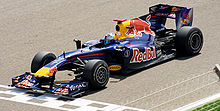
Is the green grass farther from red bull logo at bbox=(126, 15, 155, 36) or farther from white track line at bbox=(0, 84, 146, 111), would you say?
red bull logo at bbox=(126, 15, 155, 36)

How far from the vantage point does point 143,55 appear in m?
14.6

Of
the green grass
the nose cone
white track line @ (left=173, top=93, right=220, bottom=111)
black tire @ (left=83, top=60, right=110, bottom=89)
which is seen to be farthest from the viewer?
the nose cone

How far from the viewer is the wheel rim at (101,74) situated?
502 inches

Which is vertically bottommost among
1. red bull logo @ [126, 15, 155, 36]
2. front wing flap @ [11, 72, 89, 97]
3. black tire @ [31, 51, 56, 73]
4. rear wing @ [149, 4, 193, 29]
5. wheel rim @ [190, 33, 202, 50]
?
front wing flap @ [11, 72, 89, 97]

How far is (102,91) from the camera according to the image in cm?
1287

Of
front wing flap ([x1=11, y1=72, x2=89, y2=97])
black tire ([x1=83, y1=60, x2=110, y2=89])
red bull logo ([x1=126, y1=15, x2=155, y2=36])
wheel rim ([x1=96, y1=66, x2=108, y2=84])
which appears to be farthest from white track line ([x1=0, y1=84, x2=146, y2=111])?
red bull logo ([x1=126, y1=15, x2=155, y2=36])

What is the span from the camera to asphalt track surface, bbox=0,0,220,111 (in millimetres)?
13000

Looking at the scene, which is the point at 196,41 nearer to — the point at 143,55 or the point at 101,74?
the point at 143,55

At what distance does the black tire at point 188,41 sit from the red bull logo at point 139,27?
95cm

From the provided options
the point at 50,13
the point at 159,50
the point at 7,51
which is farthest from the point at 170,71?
the point at 50,13

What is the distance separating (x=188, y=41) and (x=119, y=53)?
108 inches

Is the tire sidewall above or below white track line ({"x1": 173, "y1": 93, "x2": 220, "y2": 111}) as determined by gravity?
above

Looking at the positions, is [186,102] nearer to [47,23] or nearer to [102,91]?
[102,91]

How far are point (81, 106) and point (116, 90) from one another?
4.93 ft
